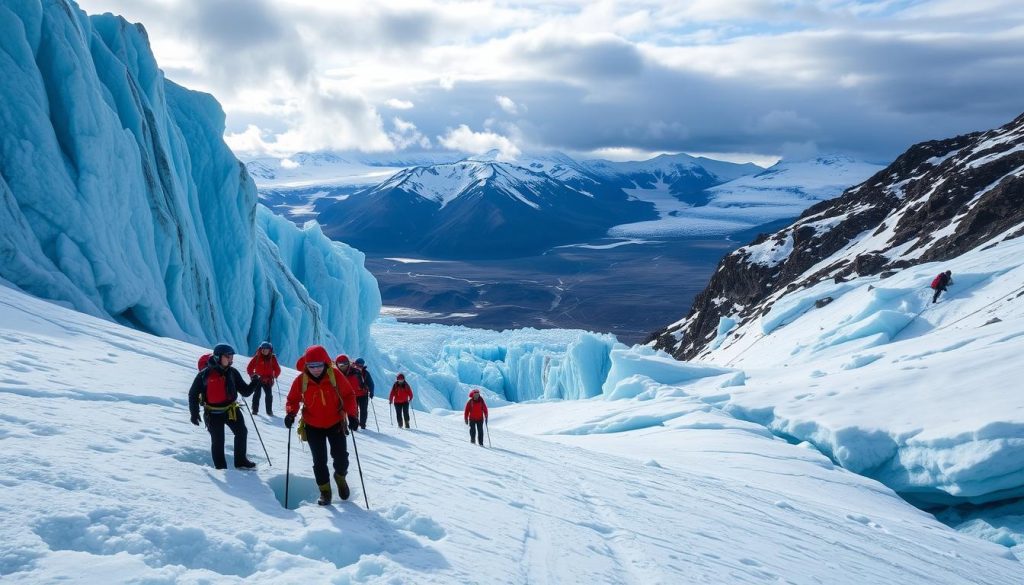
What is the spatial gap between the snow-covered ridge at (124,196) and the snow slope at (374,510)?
545 centimetres

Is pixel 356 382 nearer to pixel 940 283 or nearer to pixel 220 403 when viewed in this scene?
pixel 220 403

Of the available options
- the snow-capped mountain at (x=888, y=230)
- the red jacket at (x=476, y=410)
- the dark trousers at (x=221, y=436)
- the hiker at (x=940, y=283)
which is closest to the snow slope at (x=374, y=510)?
the dark trousers at (x=221, y=436)

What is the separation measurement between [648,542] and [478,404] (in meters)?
6.22

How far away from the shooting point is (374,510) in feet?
Answer: 19.3

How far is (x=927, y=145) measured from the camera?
53.4m

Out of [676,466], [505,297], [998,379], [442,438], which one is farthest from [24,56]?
[505,297]

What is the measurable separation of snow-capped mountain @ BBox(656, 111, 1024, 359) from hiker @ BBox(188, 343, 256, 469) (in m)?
32.8

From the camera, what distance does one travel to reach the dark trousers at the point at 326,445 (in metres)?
5.89

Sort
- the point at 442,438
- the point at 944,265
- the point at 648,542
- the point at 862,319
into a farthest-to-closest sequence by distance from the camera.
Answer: the point at 944,265 < the point at 862,319 < the point at 442,438 < the point at 648,542

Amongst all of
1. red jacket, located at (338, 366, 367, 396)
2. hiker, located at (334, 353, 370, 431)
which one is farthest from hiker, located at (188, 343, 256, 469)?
red jacket, located at (338, 366, 367, 396)

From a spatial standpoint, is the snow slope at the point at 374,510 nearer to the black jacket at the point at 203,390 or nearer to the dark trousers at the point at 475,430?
the black jacket at the point at 203,390

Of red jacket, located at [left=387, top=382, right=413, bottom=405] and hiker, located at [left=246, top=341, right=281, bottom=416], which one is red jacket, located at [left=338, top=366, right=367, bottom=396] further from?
red jacket, located at [left=387, top=382, right=413, bottom=405]

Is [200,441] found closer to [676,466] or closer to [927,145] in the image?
[676,466]

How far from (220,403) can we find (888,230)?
4461cm
